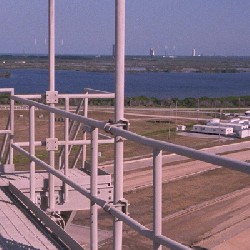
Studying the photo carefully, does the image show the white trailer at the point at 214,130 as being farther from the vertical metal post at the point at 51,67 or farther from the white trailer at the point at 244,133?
the vertical metal post at the point at 51,67

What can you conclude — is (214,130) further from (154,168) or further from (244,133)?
(154,168)

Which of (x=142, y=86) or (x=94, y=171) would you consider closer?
(x=94, y=171)

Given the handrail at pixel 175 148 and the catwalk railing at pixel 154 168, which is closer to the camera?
the handrail at pixel 175 148

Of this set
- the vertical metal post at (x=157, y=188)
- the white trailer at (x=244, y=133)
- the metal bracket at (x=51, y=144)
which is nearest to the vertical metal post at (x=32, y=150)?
the metal bracket at (x=51, y=144)

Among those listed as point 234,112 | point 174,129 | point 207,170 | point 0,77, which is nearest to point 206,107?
point 234,112

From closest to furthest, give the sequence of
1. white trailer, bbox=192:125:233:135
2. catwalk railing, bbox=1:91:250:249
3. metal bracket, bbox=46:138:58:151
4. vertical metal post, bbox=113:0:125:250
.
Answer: catwalk railing, bbox=1:91:250:249 → vertical metal post, bbox=113:0:125:250 → metal bracket, bbox=46:138:58:151 → white trailer, bbox=192:125:233:135

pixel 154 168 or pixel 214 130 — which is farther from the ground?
pixel 154 168

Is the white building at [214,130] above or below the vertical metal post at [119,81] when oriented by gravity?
below

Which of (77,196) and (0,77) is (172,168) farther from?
(0,77)

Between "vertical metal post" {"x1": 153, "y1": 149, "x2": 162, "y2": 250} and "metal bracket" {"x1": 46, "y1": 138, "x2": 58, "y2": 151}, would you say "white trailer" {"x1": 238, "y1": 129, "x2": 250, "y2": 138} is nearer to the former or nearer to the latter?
"metal bracket" {"x1": 46, "y1": 138, "x2": 58, "y2": 151}

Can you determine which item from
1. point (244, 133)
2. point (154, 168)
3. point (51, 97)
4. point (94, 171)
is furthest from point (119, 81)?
point (244, 133)

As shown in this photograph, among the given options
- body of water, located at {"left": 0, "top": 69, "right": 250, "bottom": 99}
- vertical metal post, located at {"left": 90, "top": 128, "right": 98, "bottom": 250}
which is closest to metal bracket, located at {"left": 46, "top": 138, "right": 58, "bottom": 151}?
vertical metal post, located at {"left": 90, "top": 128, "right": 98, "bottom": 250}
